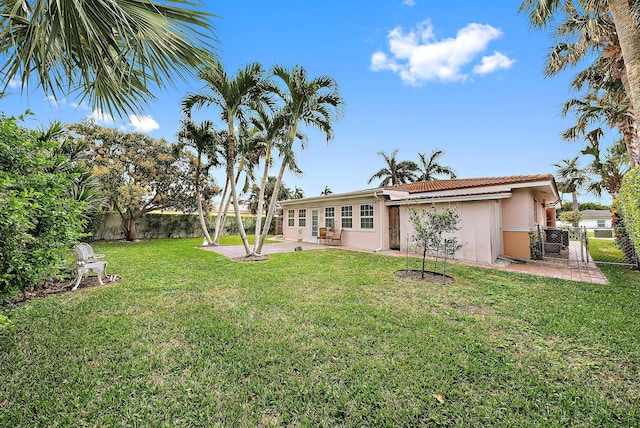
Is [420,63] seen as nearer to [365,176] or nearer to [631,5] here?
[631,5]

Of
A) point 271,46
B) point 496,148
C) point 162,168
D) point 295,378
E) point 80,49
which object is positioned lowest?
point 295,378

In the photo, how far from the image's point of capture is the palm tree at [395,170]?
83.0ft

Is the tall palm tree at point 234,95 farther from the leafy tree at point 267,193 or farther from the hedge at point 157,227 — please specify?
the leafy tree at point 267,193

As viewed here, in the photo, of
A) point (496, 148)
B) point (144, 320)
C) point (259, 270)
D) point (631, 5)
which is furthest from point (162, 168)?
point (496, 148)

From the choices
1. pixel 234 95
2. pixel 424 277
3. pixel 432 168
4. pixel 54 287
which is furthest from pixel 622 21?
pixel 432 168

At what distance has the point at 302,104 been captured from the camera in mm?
9172

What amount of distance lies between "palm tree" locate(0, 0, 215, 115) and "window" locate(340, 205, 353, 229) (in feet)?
36.2

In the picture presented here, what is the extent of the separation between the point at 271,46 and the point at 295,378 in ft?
33.9

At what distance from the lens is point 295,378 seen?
101 inches

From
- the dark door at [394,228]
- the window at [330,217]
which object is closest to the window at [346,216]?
the window at [330,217]

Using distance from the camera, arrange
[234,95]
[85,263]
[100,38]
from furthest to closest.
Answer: [234,95], [85,263], [100,38]

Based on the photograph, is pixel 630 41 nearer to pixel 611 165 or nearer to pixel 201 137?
pixel 611 165

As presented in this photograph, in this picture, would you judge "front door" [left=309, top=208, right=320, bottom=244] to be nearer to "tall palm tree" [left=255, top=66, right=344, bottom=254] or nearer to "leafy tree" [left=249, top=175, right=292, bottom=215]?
"tall palm tree" [left=255, top=66, right=344, bottom=254]

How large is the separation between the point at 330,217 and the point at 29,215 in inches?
491
